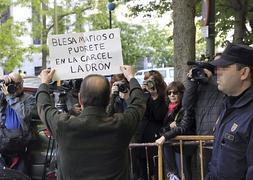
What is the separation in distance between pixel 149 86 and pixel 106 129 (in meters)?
3.28

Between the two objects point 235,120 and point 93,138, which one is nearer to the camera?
point 235,120

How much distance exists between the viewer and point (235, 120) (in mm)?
3275

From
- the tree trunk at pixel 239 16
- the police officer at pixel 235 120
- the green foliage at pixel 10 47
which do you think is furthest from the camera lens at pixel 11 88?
the green foliage at pixel 10 47

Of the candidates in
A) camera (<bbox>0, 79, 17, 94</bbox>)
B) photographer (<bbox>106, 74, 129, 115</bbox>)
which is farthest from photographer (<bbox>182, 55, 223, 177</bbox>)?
camera (<bbox>0, 79, 17, 94</bbox>)

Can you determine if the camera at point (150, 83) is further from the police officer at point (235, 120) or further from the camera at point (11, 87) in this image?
the police officer at point (235, 120)

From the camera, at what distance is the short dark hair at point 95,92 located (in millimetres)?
3432

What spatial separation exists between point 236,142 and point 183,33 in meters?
5.28

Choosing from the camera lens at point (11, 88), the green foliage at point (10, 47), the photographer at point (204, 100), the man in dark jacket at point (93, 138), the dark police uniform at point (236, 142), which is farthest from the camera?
the green foliage at point (10, 47)

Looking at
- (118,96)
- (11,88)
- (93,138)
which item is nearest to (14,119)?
(11,88)

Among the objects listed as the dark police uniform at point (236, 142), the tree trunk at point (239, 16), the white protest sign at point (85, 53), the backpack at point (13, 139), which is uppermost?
the tree trunk at point (239, 16)

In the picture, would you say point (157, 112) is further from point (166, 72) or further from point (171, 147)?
point (166, 72)

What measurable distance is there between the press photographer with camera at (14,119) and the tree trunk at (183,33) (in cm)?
303

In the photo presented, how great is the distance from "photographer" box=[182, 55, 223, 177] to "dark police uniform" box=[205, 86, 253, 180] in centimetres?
209

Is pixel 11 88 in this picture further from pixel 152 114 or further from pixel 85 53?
pixel 152 114
